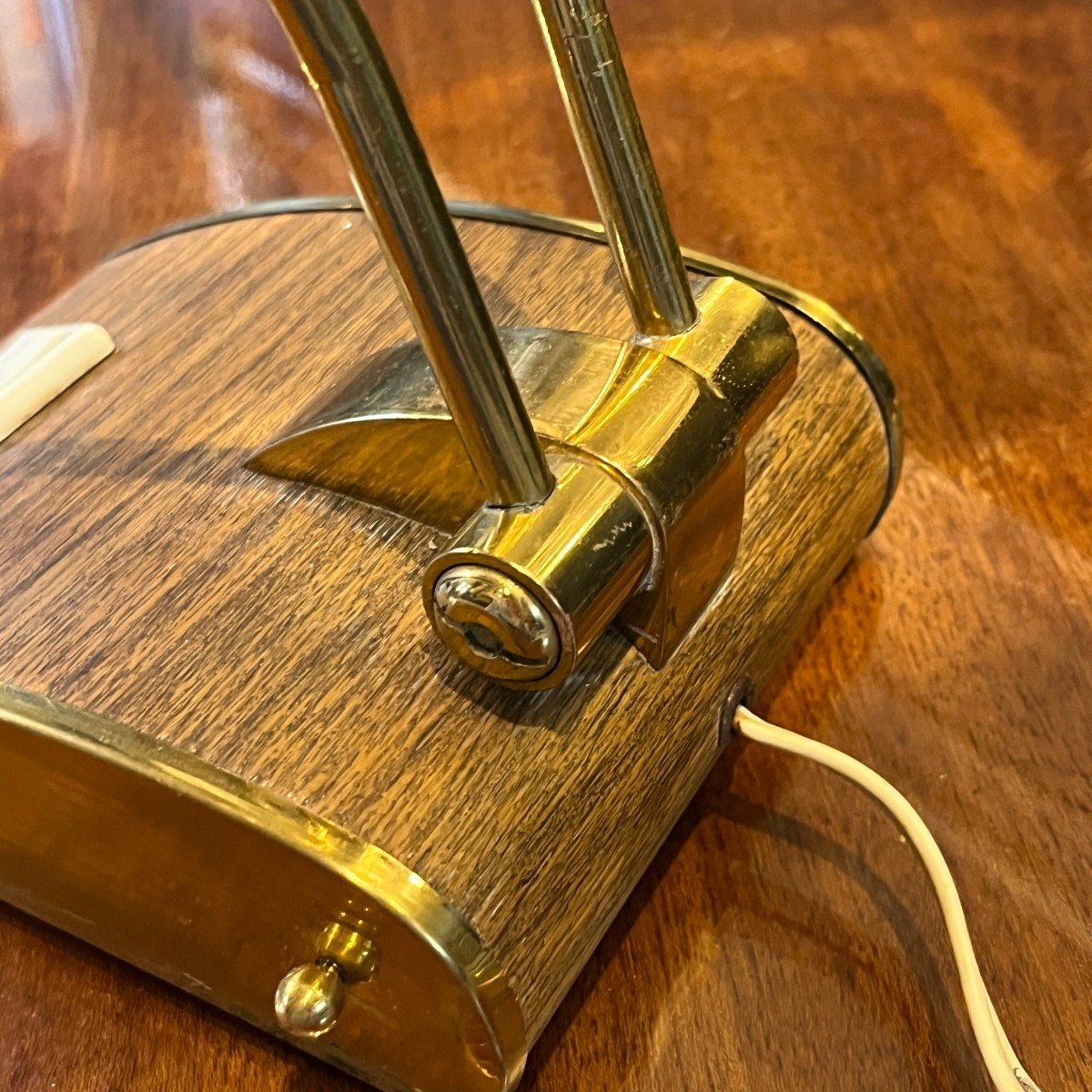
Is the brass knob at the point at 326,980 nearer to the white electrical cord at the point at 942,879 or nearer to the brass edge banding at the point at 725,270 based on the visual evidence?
the white electrical cord at the point at 942,879

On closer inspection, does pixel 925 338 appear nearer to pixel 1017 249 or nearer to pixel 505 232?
pixel 1017 249

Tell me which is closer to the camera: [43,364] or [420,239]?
[420,239]

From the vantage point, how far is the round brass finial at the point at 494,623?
0.34m

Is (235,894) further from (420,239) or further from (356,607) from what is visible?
(420,239)

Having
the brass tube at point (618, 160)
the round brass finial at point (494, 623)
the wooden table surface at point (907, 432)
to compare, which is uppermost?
the brass tube at point (618, 160)

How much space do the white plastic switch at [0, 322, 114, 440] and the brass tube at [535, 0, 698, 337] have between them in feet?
0.96

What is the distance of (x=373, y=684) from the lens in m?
0.39

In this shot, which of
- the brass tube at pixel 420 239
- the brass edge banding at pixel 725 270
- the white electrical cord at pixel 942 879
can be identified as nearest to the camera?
the brass tube at pixel 420 239

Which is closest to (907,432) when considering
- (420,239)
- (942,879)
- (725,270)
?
(725,270)

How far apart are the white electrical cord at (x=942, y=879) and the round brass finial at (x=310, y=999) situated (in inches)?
7.5

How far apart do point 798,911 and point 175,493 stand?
306 mm

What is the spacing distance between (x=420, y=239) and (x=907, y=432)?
41cm

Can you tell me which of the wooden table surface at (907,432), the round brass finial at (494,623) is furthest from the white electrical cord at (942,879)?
the round brass finial at (494,623)

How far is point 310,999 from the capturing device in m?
0.35
